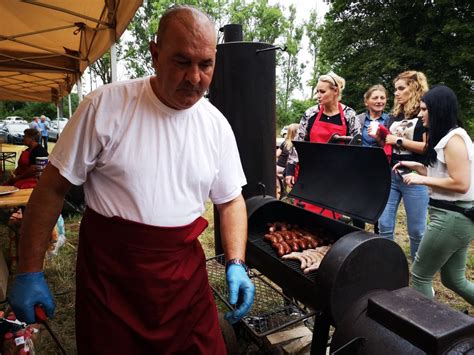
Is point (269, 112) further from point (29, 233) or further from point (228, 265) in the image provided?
point (29, 233)

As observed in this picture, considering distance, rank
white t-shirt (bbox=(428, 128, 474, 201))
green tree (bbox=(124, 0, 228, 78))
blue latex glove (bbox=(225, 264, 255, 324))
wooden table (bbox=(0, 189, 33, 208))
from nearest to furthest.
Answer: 1. blue latex glove (bbox=(225, 264, 255, 324))
2. white t-shirt (bbox=(428, 128, 474, 201))
3. wooden table (bbox=(0, 189, 33, 208))
4. green tree (bbox=(124, 0, 228, 78))

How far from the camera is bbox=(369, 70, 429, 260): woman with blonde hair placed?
12.0ft

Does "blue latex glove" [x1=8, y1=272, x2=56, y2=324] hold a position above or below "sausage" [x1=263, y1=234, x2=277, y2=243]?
above

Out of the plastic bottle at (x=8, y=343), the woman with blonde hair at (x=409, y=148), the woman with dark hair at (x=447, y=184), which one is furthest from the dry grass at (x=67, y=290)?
the woman with dark hair at (x=447, y=184)

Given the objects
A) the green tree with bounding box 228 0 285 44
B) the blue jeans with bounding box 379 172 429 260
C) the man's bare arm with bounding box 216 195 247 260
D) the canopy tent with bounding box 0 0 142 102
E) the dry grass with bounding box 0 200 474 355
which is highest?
the green tree with bounding box 228 0 285 44

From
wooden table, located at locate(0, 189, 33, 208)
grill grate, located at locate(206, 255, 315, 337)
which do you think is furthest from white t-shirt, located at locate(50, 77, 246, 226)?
wooden table, located at locate(0, 189, 33, 208)

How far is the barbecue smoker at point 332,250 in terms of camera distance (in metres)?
1.48

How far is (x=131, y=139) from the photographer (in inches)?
57.2

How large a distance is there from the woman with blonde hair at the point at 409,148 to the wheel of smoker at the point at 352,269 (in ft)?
5.62

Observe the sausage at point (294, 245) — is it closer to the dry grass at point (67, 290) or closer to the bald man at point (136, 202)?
the bald man at point (136, 202)

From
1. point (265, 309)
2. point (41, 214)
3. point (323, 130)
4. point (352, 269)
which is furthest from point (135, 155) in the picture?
point (323, 130)

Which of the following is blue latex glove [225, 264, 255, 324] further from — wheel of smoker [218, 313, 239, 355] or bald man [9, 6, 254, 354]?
wheel of smoker [218, 313, 239, 355]

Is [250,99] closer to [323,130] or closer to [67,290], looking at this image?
[323,130]

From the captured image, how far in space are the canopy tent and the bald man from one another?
2154 mm
